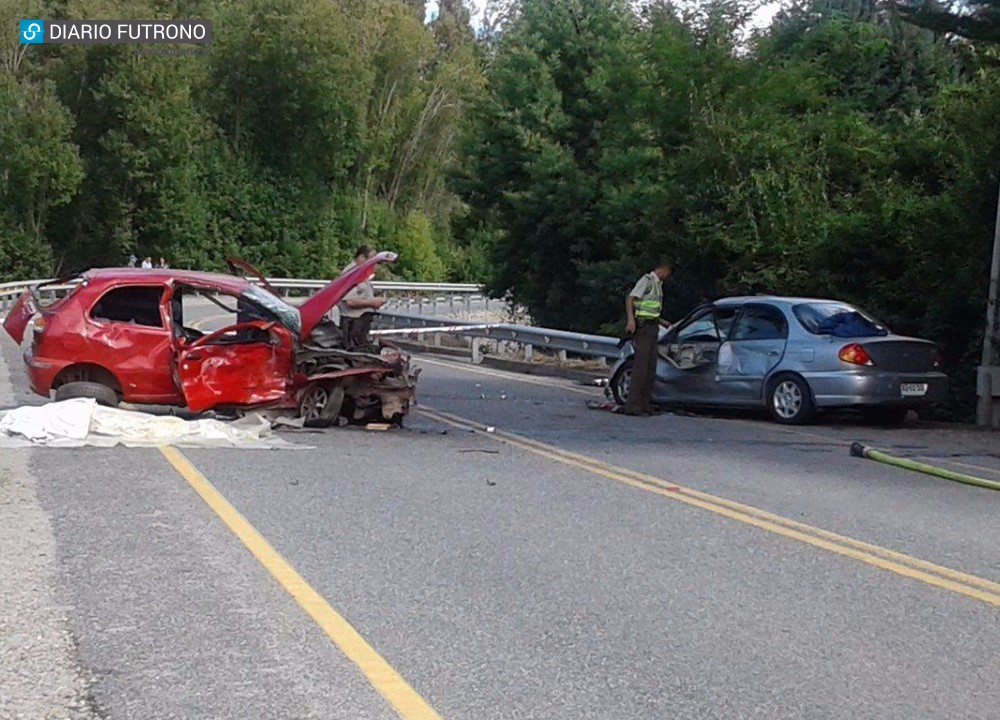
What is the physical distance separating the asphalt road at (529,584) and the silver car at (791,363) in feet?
9.30

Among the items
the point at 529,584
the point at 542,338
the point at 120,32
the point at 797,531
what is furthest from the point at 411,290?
the point at 529,584

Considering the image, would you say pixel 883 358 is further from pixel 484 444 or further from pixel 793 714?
pixel 793 714

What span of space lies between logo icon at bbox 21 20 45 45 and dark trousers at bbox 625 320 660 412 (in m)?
46.1

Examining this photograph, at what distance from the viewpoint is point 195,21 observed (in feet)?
199

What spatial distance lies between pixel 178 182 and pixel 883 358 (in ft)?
159

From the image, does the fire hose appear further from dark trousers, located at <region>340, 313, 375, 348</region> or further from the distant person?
the distant person

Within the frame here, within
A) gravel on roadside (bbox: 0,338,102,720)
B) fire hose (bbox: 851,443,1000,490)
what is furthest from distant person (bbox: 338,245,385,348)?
gravel on roadside (bbox: 0,338,102,720)

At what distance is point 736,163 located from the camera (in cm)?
2320

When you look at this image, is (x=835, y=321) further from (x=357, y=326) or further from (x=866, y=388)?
(x=357, y=326)

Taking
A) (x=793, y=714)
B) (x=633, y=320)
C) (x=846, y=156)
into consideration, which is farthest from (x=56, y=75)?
(x=793, y=714)

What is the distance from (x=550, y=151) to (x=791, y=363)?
16860 millimetres

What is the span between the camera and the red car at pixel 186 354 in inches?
537

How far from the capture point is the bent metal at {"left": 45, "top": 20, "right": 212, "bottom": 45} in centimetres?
5459

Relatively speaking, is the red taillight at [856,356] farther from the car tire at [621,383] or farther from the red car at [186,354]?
the red car at [186,354]
